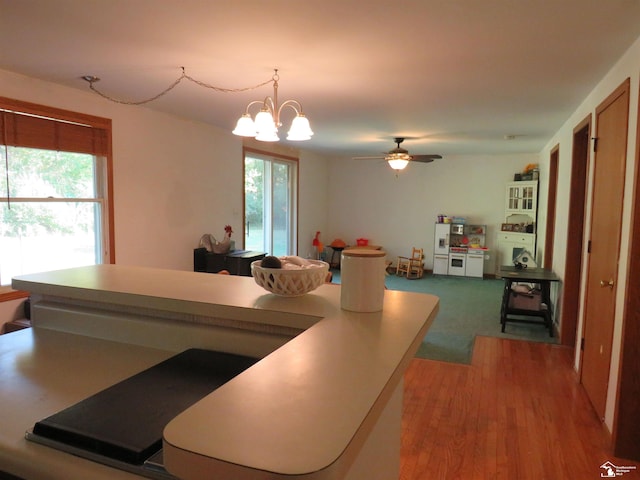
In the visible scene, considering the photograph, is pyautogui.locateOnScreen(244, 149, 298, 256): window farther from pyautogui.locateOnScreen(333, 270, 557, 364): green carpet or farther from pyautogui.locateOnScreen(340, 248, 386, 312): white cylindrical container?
pyautogui.locateOnScreen(340, 248, 386, 312): white cylindrical container

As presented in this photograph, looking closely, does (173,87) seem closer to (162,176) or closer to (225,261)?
(162,176)

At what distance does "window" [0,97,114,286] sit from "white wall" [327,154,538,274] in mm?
5820

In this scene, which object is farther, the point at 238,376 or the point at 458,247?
the point at 458,247

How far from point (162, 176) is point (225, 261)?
115 centimetres

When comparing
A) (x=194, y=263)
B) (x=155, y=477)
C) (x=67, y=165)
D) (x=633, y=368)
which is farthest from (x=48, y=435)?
(x=194, y=263)

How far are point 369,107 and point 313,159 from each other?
434 centimetres

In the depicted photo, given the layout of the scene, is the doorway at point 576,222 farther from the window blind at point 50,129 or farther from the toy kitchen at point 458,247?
the window blind at point 50,129

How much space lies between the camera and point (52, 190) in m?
3.50

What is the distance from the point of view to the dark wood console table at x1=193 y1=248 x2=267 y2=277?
481 cm

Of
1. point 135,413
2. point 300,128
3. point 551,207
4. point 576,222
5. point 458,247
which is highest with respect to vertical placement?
point 300,128


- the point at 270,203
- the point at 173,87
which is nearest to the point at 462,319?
the point at 270,203

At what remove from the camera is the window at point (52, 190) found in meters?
3.15

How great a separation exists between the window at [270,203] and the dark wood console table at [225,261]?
1.11 m

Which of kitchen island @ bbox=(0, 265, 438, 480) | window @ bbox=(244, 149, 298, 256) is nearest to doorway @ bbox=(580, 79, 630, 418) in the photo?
kitchen island @ bbox=(0, 265, 438, 480)
